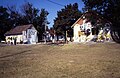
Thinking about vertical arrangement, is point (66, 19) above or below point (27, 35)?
above

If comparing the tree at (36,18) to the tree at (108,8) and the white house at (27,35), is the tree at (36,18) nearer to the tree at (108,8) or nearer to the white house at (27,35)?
the white house at (27,35)

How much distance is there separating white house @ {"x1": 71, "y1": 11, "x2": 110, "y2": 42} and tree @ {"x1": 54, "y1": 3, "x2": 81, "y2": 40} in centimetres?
634

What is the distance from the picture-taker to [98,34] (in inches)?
2032

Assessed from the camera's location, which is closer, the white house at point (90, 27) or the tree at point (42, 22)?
the white house at point (90, 27)

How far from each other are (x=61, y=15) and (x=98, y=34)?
63.6ft

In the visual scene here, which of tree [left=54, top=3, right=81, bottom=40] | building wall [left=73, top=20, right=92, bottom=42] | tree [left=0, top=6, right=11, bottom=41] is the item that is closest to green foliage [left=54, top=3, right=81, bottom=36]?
tree [left=54, top=3, right=81, bottom=40]

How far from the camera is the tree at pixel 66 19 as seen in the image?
6494 centimetres

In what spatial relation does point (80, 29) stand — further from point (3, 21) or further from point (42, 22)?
point (3, 21)

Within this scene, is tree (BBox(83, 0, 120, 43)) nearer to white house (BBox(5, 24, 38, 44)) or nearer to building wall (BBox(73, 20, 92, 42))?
building wall (BBox(73, 20, 92, 42))

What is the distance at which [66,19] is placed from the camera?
213 ft

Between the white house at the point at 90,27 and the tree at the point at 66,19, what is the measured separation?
6338mm

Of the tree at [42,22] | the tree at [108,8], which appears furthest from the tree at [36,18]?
the tree at [108,8]

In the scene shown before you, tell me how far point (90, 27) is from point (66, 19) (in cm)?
1235

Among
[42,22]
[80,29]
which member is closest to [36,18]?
[42,22]
